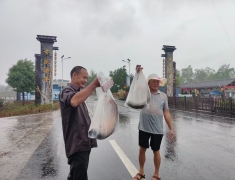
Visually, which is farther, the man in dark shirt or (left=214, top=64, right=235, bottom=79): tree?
(left=214, top=64, right=235, bottom=79): tree

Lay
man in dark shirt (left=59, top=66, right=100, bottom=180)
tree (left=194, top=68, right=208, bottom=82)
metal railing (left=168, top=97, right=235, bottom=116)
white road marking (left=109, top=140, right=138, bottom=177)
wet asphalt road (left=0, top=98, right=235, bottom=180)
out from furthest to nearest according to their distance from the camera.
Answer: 1. tree (left=194, top=68, right=208, bottom=82)
2. metal railing (left=168, top=97, right=235, bottom=116)
3. white road marking (left=109, top=140, right=138, bottom=177)
4. wet asphalt road (left=0, top=98, right=235, bottom=180)
5. man in dark shirt (left=59, top=66, right=100, bottom=180)

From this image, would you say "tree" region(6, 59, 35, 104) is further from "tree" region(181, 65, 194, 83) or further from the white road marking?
"tree" region(181, 65, 194, 83)

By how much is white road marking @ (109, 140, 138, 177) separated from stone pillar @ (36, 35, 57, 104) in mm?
16054

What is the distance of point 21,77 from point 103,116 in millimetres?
30715

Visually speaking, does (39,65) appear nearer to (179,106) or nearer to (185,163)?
(179,106)

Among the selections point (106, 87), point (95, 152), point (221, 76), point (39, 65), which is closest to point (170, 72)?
point (39, 65)

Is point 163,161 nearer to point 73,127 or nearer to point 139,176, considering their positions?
point 139,176

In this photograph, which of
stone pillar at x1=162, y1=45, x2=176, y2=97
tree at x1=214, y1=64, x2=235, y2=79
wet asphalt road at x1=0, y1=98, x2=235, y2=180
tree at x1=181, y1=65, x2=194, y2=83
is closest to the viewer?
wet asphalt road at x1=0, y1=98, x2=235, y2=180

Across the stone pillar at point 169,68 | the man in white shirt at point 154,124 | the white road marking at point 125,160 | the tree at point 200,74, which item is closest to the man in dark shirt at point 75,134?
the man in white shirt at point 154,124

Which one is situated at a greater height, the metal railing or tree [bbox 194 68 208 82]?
tree [bbox 194 68 208 82]

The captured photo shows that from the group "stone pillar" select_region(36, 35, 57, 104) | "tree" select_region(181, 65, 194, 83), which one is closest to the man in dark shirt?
"stone pillar" select_region(36, 35, 57, 104)

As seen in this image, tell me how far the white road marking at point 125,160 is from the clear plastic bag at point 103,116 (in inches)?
67.3

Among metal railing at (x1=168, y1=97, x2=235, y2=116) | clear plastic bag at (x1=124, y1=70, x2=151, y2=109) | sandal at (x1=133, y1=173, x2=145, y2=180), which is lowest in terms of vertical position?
sandal at (x1=133, y1=173, x2=145, y2=180)

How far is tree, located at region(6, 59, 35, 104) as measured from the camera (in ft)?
98.6
